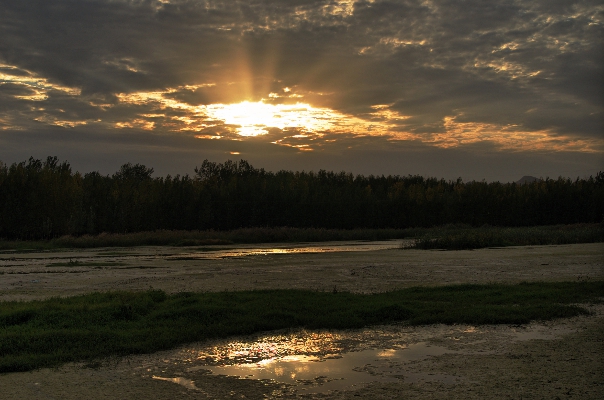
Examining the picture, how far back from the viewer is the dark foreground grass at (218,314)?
11016 mm

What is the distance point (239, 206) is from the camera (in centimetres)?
8206

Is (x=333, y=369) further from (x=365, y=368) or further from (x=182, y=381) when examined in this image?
(x=182, y=381)

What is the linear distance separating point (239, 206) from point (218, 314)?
6901 centimetres

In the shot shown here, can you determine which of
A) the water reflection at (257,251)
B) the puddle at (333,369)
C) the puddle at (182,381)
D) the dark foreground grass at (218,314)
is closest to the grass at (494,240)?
the water reflection at (257,251)

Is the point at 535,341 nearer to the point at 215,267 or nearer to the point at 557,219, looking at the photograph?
the point at 215,267

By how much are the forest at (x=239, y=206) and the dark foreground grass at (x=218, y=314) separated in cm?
5965

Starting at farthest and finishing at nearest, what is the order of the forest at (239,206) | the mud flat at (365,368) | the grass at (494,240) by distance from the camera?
the forest at (239,206) < the grass at (494,240) < the mud flat at (365,368)

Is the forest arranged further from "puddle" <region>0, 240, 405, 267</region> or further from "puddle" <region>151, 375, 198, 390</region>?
"puddle" <region>151, 375, 198, 390</region>

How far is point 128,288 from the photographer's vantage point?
20609 mm

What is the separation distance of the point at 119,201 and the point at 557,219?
68.6 metres

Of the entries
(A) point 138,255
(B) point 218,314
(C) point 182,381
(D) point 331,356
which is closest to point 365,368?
(D) point 331,356

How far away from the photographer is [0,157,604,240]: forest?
7044 cm

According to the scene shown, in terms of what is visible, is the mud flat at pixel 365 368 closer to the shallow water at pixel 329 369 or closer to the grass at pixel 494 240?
the shallow water at pixel 329 369

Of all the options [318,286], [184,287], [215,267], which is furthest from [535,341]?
[215,267]
